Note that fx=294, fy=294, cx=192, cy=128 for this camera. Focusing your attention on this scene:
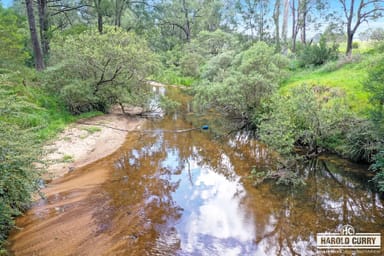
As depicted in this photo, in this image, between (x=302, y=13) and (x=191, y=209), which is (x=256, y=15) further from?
(x=191, y=209)

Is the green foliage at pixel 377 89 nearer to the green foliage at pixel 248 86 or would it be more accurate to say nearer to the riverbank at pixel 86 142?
the green foliage at pixel 248 86

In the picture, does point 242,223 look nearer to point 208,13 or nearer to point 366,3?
point 366,3

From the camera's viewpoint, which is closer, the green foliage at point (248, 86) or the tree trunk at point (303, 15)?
the green foliage at point (248, 86)

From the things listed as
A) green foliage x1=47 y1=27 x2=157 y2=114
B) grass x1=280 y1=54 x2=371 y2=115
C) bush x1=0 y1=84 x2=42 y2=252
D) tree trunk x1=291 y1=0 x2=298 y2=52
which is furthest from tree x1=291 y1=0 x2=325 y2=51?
bush x1=0 y1=84 x2=42 y2=252

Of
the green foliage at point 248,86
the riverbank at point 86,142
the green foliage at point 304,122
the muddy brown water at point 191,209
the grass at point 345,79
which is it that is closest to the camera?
the muddy brown water at point 191,209

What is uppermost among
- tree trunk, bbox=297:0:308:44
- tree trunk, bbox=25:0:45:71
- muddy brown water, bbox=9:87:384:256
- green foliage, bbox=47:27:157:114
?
tree trunk, bbox=297:0:308:44

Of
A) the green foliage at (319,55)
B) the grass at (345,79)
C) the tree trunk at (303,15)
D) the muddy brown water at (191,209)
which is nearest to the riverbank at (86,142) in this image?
the muddy brown water at (191,209)

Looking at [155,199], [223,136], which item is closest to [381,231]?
[155,199]

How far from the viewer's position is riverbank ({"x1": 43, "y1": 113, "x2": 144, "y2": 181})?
31.6ft

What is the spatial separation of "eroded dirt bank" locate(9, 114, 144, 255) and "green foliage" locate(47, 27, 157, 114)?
3859mm

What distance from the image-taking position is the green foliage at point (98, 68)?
47.5ft

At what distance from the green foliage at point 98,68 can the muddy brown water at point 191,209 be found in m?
5.74

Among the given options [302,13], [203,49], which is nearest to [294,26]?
[302,13]

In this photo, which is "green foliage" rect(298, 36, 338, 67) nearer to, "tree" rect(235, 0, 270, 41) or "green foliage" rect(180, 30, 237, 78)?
"green foliage" rect(180, 30, 237, 78)
